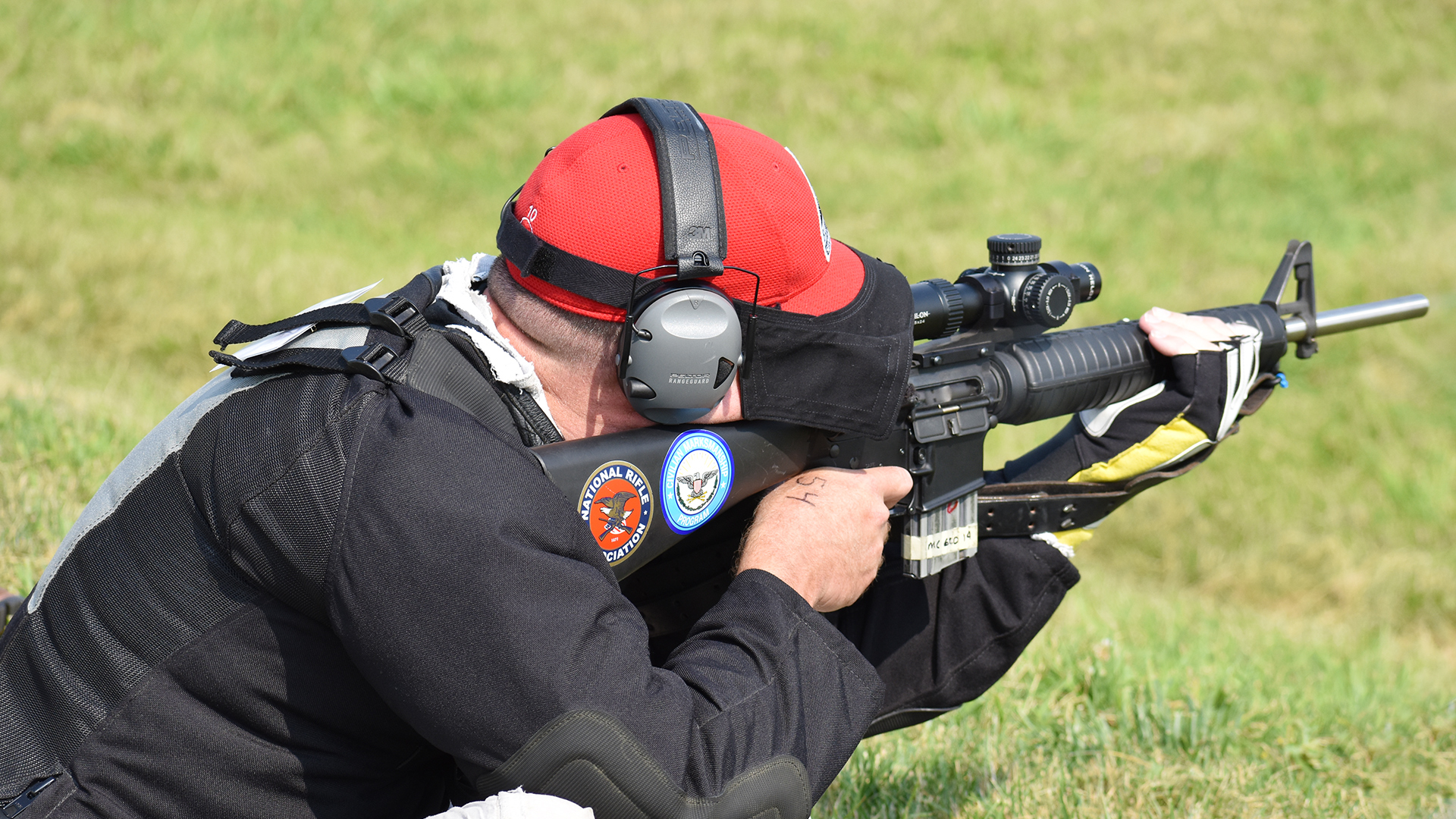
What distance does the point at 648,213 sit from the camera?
6.92ft

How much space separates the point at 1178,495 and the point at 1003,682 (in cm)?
451

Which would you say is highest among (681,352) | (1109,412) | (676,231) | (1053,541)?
(676,231)

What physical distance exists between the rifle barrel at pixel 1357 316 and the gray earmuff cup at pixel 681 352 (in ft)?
6.67

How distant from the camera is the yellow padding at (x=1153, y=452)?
10.1 ft

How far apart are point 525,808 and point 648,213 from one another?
3.39ft

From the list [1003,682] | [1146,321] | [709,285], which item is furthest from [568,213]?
[1003,682]

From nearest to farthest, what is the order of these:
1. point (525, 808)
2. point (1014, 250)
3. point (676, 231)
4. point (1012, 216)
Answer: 1. point (525, 808)
2. point (676, 231)
3. point (1014, 250)
4. point (1012, 216)

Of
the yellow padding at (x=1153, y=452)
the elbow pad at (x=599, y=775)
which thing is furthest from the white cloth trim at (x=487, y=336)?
the yellow padding at (x=1153, y=452)

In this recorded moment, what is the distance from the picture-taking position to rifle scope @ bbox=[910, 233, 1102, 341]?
280 centimetres

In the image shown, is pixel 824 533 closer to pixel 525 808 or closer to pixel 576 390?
pixel 576 390

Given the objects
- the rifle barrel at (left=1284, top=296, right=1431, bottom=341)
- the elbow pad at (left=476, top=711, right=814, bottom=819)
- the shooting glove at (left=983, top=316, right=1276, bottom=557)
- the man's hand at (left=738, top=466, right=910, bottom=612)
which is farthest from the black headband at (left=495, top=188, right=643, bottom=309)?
the rifle barrel at (left=1284, top=296, right=1431, bottom=341)

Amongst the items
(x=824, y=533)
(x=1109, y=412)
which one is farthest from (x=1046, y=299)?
(x=824, y=533)

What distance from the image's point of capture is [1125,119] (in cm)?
1166

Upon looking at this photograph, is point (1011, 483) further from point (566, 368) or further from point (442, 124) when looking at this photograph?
point (442, 124)
